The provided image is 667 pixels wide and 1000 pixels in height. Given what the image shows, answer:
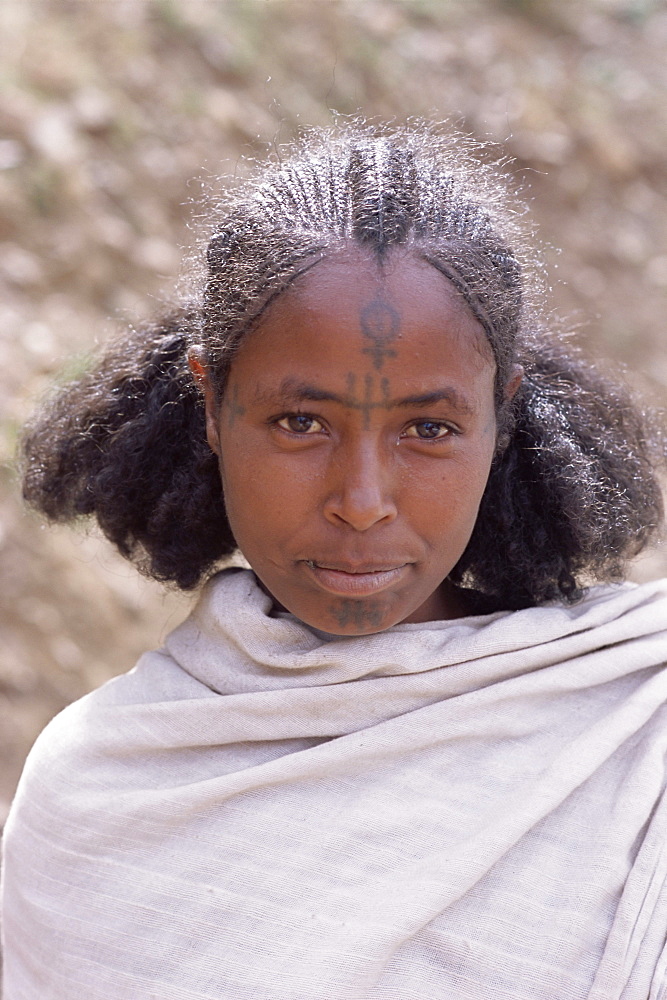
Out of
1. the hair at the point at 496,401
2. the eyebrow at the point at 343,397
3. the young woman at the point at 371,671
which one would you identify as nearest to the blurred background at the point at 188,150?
the hair at the point at 496,401

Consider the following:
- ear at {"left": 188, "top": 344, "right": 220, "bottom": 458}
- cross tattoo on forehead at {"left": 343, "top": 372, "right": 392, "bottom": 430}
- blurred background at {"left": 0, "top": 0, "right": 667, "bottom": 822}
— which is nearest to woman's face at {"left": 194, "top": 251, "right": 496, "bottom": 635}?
cross tattoo on forehead at {"left": 343, "top": 372, "right": 392, "bottom": 430}

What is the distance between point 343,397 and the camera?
5.14ft

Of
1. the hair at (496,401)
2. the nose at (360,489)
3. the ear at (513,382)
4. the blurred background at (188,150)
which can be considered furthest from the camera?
the blurred background at (188,150)

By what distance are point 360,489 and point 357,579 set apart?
0.56 ft

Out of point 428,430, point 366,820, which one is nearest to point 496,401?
point 428,430

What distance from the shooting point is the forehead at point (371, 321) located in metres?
1.56

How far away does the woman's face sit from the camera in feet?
5.15

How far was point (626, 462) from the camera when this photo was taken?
6.59 feet

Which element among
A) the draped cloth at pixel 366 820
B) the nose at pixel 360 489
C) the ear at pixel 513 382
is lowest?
the draped cloth at pixel 366 820

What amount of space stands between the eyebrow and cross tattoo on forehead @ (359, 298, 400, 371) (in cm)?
6

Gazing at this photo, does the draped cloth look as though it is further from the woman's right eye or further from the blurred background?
the blurred background

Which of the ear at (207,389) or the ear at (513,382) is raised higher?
the ear at (513,382)

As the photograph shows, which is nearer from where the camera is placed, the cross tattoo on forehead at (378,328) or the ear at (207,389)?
the cross tattoo on forehead at (378,328)

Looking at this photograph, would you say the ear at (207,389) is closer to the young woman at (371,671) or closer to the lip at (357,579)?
the young woman at (371,671)
